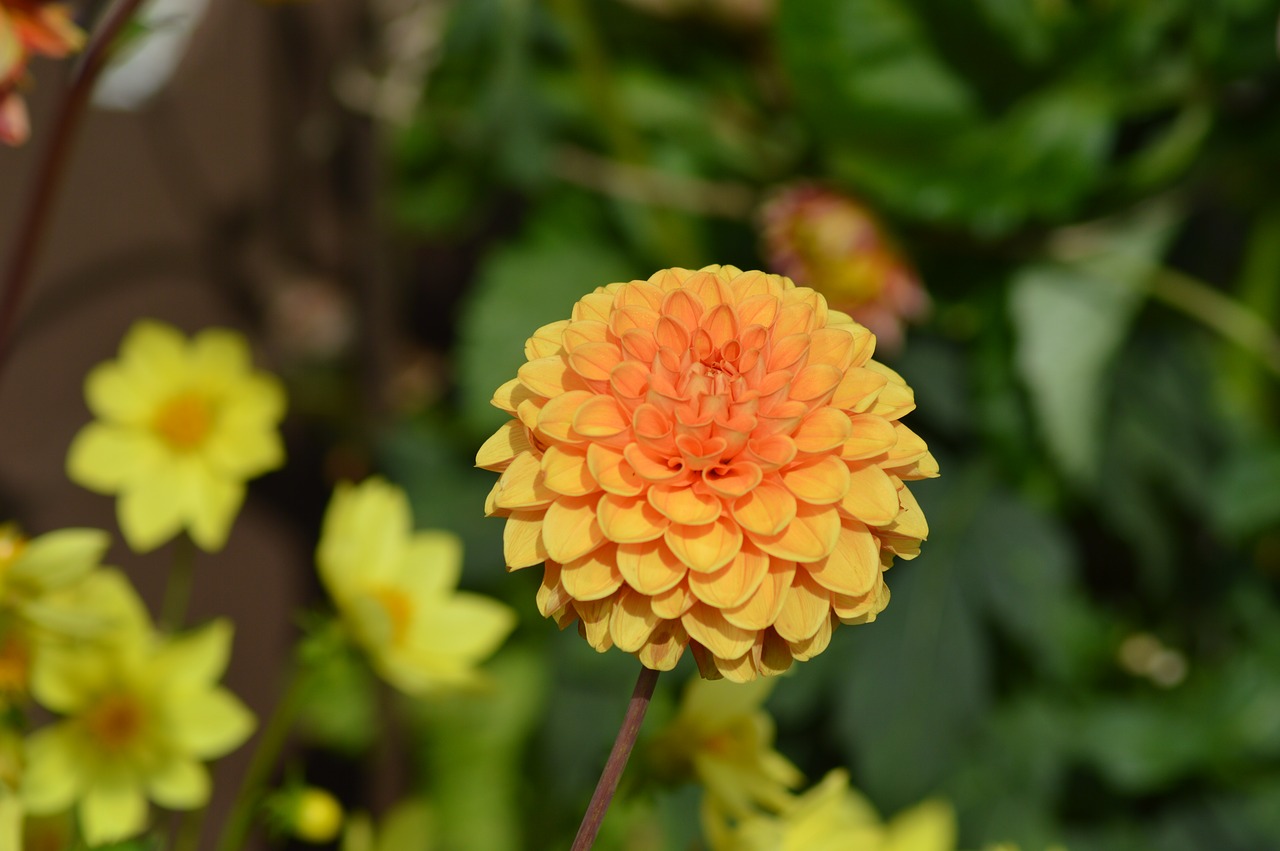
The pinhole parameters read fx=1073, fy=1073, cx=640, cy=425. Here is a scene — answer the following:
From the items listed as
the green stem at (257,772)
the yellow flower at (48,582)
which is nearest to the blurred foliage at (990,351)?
the green stem at (257,772)

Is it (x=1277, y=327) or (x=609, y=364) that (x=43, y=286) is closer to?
(x=609, y=364)

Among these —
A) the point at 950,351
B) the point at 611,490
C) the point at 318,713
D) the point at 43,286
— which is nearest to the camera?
the point at 611,490

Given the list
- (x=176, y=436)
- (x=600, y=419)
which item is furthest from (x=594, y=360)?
(x=176, y=436)

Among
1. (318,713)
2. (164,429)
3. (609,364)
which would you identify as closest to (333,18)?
(164,429)

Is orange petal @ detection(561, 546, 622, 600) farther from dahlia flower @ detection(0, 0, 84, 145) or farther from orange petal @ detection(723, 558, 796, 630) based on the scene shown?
dahlia flower @ detection(0, 0, 84, 145)

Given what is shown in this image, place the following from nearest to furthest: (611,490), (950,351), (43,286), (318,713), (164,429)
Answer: (611,490) → (164,429) → (43,286) → (950,351) → (318,713)

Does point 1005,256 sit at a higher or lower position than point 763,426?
lower

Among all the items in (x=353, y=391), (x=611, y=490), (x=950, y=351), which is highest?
(x=611, y=490)
